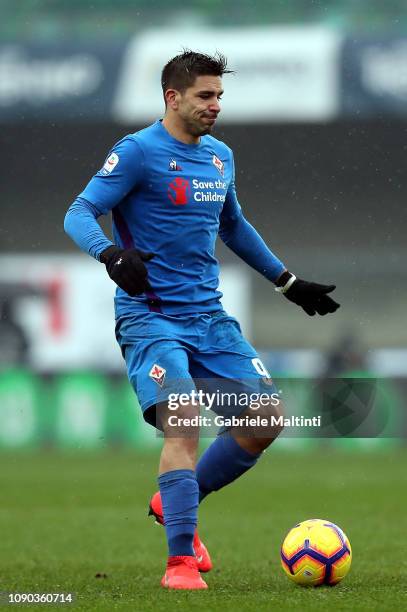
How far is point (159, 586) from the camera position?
4.80m

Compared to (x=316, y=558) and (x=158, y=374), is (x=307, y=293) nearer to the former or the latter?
(x=158, y=374)

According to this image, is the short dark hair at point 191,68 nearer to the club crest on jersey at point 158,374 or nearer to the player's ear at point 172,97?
the player's ear at point 172,97

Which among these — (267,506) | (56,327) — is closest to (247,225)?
(267,506)

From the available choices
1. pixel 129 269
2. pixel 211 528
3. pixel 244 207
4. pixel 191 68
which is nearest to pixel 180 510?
pixel 129 269

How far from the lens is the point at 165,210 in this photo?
4953mm

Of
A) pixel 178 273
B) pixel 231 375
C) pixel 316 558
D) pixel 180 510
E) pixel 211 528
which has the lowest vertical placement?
pixel 211 528

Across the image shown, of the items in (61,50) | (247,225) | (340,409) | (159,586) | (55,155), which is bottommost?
(159,586)

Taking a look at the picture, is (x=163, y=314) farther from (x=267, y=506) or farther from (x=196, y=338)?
(x=267, y=506)

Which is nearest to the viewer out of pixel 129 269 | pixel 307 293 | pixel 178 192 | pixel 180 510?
pixel 129 269

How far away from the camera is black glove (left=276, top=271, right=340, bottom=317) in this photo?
5.46 meters

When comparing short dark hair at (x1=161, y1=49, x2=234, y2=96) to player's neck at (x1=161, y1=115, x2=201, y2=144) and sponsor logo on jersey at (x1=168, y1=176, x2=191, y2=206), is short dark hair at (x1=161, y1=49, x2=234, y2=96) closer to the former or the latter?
player's neck at (x1=161, y1=115, x2=201, y2=144)

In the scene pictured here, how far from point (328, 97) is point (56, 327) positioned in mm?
4792

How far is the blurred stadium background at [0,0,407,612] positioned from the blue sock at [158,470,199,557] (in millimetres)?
6805

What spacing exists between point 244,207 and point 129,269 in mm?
9736
